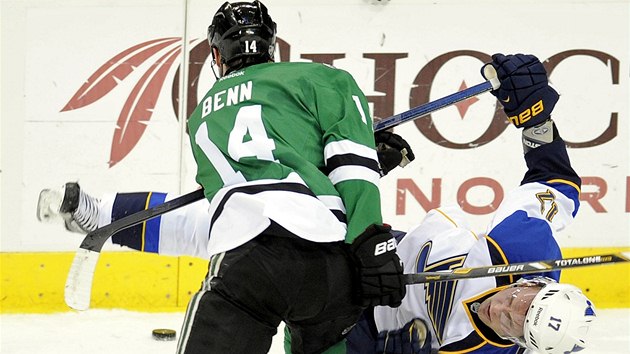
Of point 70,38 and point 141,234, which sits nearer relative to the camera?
point 141,234

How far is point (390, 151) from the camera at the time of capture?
3227mm

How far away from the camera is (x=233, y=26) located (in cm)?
279

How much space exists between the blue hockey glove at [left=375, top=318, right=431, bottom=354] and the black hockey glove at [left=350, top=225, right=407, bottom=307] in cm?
40

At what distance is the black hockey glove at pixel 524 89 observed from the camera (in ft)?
10.2

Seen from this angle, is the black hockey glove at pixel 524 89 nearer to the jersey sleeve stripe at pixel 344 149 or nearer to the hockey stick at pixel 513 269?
the hockey stick at pixel 513 269

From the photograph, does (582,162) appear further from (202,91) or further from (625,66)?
(202,91)

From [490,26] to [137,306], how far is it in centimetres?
177

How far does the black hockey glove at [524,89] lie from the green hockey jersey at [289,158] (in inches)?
25.4

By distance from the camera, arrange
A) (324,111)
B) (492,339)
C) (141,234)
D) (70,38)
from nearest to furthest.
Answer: (324,111), (492,339), (141,234), (70,38)

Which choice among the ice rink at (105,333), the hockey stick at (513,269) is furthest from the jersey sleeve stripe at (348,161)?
the ice rink at (105,333)

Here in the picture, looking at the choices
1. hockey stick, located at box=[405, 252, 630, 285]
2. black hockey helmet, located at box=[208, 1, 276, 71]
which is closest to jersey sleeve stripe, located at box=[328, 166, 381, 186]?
hockey stick, located at box=[405, 252, 630, 285]

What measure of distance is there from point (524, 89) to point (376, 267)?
847mm

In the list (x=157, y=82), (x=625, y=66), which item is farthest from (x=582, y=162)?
(x=157, y=82)

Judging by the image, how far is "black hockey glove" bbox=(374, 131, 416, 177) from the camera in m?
3.21
